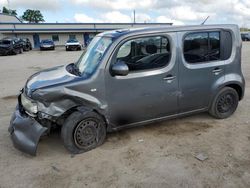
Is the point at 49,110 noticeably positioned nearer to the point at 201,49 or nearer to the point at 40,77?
the point at 40,77

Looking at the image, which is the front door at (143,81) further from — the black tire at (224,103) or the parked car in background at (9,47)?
the parked car in background at (9,47)

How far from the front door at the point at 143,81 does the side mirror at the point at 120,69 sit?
103 millimetres

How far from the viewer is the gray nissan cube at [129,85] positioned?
3656mm

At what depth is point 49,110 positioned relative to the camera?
3578 millimetres

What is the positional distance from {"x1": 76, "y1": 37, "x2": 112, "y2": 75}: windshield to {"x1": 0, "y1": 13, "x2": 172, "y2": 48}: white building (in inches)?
1460

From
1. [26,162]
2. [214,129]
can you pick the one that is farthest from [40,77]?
[214,129]

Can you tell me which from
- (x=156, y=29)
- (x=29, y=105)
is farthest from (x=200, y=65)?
(x=29, y=105)

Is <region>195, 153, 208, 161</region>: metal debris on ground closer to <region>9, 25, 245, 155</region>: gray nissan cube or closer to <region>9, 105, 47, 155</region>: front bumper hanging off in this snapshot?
<region>9, 25, 245, 155</region>: gray nissan cube

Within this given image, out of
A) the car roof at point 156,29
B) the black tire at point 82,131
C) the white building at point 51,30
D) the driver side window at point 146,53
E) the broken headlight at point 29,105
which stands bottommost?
the black tire at point 82,131

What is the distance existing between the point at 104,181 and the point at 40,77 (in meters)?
2.11

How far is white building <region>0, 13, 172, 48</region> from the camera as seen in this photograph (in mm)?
41094

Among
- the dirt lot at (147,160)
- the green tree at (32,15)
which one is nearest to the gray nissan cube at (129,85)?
the dirt lot at (147,160)

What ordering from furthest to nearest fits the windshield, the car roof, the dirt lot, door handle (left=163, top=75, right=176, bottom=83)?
door handle (left=163, top=75, right=176, bottom=83) → the car roof → the windshield → the dirt lot

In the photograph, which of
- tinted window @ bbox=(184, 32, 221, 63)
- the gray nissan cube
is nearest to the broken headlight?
the gray nissan cube
